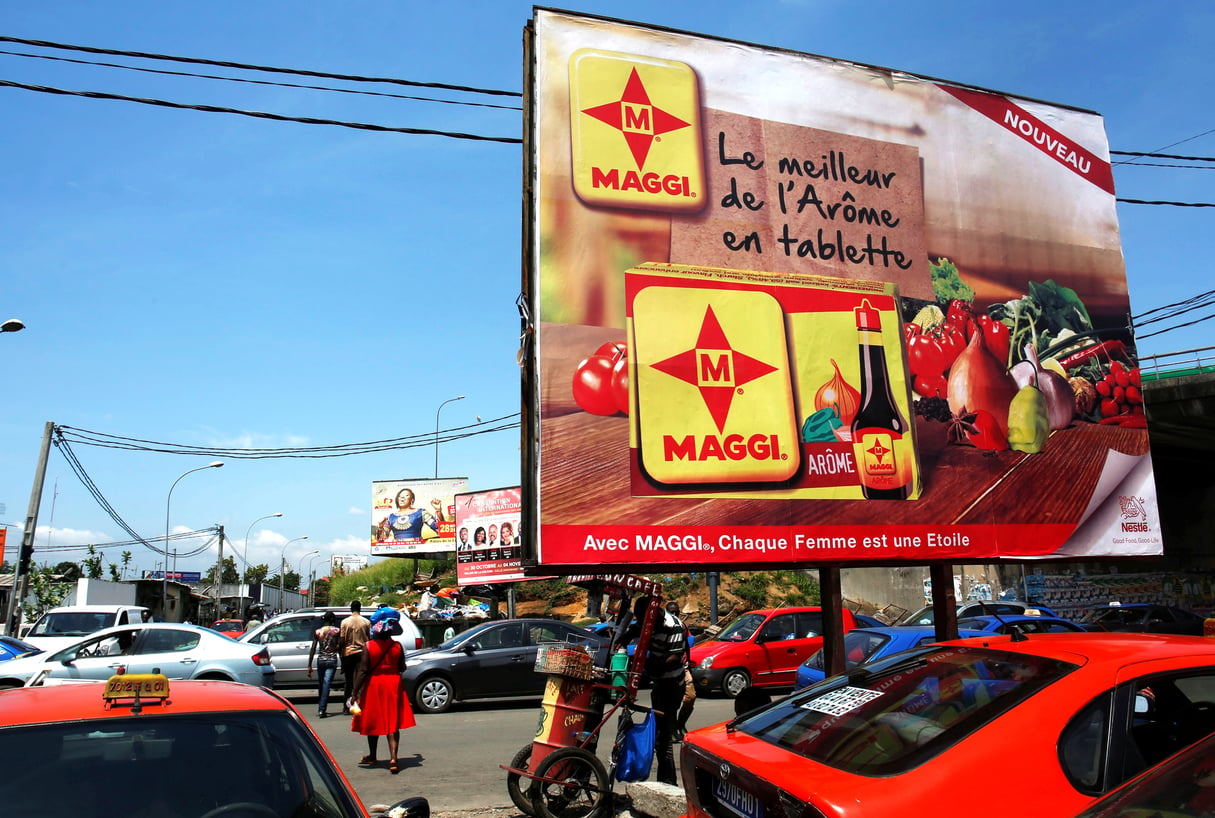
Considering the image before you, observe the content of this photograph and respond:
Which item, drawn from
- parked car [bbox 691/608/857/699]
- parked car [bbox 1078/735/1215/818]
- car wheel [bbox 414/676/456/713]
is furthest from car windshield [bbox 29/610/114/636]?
parked car [bbox 1078/735/1215/818]

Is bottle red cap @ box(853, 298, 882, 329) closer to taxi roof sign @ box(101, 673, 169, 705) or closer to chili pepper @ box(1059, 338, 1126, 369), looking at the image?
chili pepper @ box(1059, 338, 1126, 369)

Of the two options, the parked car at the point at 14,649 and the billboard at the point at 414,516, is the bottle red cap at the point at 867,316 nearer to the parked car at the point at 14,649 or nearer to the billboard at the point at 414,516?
the parked car at the point at 14,649

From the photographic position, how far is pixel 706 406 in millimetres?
7340

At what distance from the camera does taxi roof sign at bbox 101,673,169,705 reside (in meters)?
3.25

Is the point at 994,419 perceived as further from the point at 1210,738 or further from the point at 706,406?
the point at 1210,738

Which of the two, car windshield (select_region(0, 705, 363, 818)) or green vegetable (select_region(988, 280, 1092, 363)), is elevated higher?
green vegetable (select_region(988, 280, 1092, 363))

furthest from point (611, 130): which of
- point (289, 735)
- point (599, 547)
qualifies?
point (289, 735)

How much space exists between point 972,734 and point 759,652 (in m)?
13.7

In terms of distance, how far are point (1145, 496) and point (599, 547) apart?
18.4ft

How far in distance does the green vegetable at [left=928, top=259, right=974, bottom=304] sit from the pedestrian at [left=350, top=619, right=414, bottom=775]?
247 inches

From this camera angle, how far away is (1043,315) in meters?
8.77

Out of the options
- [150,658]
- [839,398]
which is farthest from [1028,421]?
[150,658]

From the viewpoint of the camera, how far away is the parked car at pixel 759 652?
52.2ft

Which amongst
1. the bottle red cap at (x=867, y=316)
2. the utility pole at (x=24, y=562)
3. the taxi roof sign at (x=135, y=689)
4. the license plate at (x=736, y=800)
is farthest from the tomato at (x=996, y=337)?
the utility pole at (x=24, y=562)
